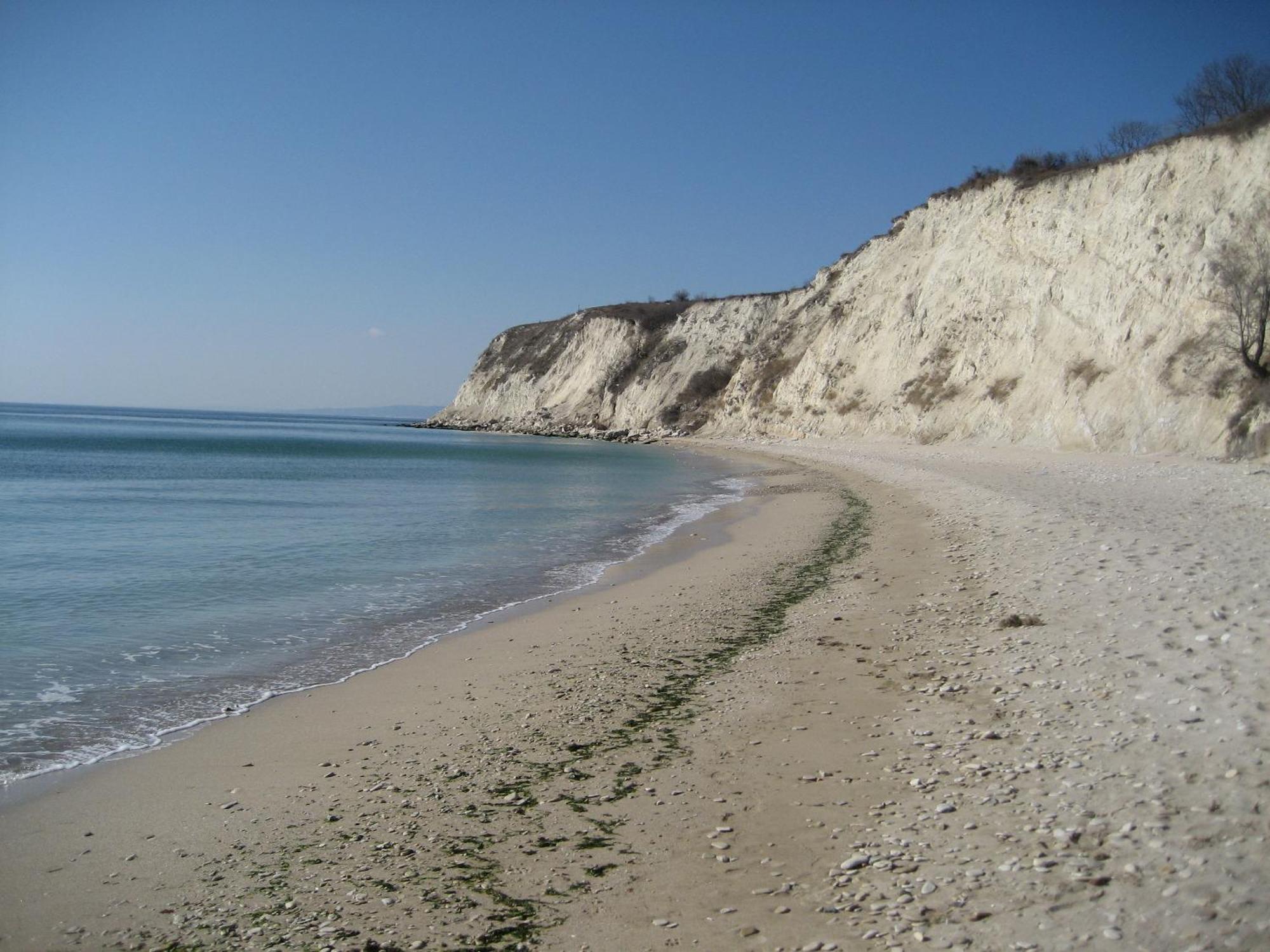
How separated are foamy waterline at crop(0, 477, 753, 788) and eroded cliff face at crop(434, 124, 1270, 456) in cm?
1499

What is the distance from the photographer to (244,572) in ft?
41.8

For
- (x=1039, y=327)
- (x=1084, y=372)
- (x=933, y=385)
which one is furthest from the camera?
(x=933, y=385)

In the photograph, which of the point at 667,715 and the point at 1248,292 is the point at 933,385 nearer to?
the point at 1248,292

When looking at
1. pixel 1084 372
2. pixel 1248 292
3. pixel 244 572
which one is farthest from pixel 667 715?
pixel 1084 372

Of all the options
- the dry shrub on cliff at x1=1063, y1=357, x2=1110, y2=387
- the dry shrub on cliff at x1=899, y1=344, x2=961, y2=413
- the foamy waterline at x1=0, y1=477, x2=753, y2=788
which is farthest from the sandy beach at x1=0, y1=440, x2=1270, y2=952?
Result: the dry shrub on cliff at x1=899, y1=344, x2=961, y2=413

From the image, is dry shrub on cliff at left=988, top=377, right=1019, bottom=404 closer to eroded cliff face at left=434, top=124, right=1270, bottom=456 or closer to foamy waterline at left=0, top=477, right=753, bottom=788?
eroded cliff face at left=434, top=124, right=1270, bottom=456

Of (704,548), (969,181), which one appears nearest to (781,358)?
(969,181)

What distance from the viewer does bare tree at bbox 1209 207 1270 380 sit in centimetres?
2130

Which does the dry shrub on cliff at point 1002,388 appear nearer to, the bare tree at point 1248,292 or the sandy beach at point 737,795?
the bare tree at point 1248,292

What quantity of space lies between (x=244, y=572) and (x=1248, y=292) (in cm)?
2403

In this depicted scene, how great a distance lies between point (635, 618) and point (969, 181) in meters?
40.3

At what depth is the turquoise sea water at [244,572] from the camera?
7.19m

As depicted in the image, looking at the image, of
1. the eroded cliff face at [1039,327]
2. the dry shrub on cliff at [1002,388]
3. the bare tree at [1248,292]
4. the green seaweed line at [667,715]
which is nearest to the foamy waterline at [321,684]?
the green seaweed line at [667,715]

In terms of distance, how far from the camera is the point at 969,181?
4222 centimetres
